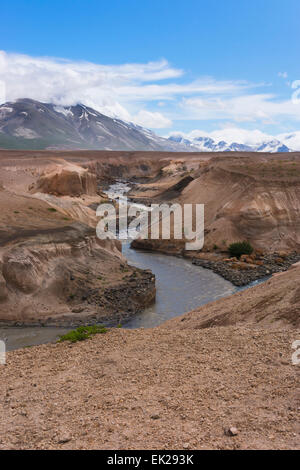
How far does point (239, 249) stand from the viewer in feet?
90.9

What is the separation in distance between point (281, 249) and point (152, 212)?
1512cm

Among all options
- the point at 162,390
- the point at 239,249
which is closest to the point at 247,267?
the point at 239,249

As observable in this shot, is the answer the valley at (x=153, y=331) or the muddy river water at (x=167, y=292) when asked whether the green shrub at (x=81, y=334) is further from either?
the muddy river water at (x=167, y=292)

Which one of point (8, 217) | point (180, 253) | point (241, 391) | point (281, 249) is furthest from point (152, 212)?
point (241, 391)

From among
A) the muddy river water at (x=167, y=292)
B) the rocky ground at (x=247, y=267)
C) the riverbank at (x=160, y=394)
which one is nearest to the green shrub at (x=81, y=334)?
the riverbank at (x=160, y=394)

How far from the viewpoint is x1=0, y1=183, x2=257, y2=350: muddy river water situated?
15305mm

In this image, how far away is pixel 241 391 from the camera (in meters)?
6.06

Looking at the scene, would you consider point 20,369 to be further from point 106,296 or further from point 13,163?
point 13,163

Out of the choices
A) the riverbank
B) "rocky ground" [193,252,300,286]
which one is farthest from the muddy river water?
the riverbank

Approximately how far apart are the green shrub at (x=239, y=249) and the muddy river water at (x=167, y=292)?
9.29 feet

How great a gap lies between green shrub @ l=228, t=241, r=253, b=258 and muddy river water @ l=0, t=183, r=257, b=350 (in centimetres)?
283

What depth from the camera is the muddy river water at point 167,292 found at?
50.2 ft

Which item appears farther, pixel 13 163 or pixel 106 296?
pixel 13 163

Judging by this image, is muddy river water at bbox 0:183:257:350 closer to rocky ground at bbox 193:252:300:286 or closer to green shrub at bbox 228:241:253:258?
rocky ground at bbox 193:252:300:286
